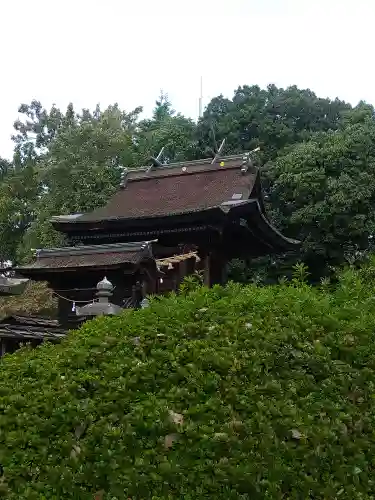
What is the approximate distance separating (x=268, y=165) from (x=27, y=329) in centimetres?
1600

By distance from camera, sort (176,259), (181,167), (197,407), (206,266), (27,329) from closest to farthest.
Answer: (197,407)
(27,329)
(176,259)
(206,266)
(181,167)

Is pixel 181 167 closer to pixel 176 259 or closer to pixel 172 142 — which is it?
pixel 176 259

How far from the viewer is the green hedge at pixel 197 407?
235 cm

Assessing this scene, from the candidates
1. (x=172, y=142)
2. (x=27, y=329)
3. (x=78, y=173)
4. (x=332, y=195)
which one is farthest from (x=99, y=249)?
(x=172, y=142)

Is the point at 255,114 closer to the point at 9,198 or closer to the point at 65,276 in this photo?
the point at 9,198

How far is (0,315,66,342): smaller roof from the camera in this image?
1231 centimetres

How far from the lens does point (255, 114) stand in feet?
96.4

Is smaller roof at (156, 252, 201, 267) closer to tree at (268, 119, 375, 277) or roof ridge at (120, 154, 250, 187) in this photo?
roof ridge at (120, 154, 250, 187)

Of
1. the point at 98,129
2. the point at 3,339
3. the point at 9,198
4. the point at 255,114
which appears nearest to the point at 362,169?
the point at 255,114

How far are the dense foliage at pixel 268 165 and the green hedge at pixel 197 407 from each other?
18143mm

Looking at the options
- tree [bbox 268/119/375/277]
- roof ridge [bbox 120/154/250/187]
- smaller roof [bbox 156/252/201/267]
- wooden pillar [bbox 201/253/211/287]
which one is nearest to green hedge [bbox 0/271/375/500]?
smaller roof [bbox 156/252/201/267]

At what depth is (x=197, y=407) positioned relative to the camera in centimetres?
252

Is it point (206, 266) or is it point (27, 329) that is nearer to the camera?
point (27, 329)

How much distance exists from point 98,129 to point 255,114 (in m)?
7.58
